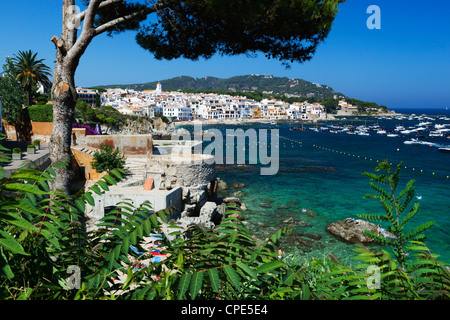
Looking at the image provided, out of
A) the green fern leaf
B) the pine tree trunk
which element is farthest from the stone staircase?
the green fern leaf

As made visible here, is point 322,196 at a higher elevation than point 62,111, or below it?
below

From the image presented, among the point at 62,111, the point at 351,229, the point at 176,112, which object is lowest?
the point at 351,229

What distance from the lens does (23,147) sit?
20.9 m

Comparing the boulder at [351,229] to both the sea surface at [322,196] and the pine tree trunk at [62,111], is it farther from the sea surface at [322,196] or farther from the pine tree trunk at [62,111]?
the pine tree trunk at [62,111]

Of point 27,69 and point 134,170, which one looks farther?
point 27,69

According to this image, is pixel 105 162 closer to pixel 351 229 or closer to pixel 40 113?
pixel 40 113

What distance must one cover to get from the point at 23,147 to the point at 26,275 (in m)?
23.0

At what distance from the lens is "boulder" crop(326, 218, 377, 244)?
A: 17828mm

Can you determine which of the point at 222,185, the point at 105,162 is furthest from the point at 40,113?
the point at 222,185

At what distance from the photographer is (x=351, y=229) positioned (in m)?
18.8

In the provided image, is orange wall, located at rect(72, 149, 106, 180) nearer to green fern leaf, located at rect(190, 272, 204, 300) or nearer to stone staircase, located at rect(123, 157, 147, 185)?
stone staircase, located at rect(123, 157, 147, 185)

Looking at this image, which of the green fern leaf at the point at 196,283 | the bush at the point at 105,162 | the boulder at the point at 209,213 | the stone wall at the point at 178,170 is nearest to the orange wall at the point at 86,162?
the bush at the point at 105,162

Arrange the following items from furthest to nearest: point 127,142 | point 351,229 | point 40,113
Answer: point 40,113 < point 127,142 < point 351,229

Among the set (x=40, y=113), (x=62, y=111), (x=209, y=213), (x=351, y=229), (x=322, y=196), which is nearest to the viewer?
(x=62, y=111)
